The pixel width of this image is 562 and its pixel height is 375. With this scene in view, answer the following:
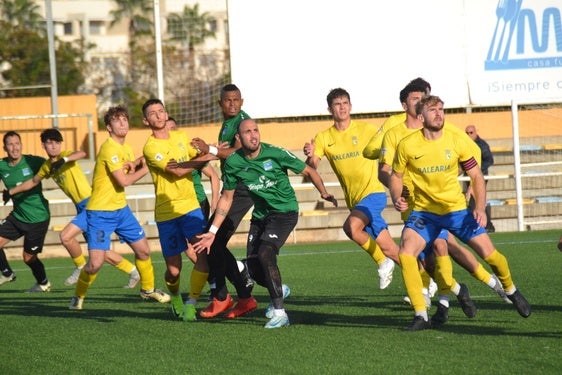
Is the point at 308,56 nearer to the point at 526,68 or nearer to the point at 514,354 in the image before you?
the point at 526,68

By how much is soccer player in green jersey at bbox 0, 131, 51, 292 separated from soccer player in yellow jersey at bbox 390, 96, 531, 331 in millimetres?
7209

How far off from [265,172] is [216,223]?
26.2 inches

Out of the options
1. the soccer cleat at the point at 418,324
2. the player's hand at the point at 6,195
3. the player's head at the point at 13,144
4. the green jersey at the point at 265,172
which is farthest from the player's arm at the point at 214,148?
the player's head at the point at 13,144

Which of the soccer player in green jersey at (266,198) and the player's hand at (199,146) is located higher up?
the player's hand at (199,146)

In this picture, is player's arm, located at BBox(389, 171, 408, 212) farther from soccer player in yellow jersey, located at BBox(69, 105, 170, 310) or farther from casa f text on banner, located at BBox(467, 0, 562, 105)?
casa f text on banner, located at BBox(467, 0, 562, 105)

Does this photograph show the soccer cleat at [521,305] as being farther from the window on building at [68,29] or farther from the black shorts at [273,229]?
the window on building at [68,29]

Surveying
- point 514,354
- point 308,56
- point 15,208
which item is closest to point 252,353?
point 514,354

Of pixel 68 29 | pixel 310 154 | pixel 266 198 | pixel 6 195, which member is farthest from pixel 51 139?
pixel 68 29

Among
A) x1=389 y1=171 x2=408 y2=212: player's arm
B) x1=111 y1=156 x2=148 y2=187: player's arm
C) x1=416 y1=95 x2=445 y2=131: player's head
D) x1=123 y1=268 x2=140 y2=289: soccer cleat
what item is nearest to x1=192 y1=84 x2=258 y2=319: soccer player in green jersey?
x1=111 y1=156 x2=148 y2=187: player's arm

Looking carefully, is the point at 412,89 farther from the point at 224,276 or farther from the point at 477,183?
the point at 224,276

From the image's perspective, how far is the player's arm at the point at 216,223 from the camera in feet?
32.2

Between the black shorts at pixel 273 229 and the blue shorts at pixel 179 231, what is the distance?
26.6 inches

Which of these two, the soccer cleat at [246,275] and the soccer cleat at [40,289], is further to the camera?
the soccer cleat at [40,289]

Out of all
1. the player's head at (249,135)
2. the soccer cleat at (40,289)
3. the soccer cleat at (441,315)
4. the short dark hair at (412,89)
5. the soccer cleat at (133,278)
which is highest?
the short dark hair at (412,89)
